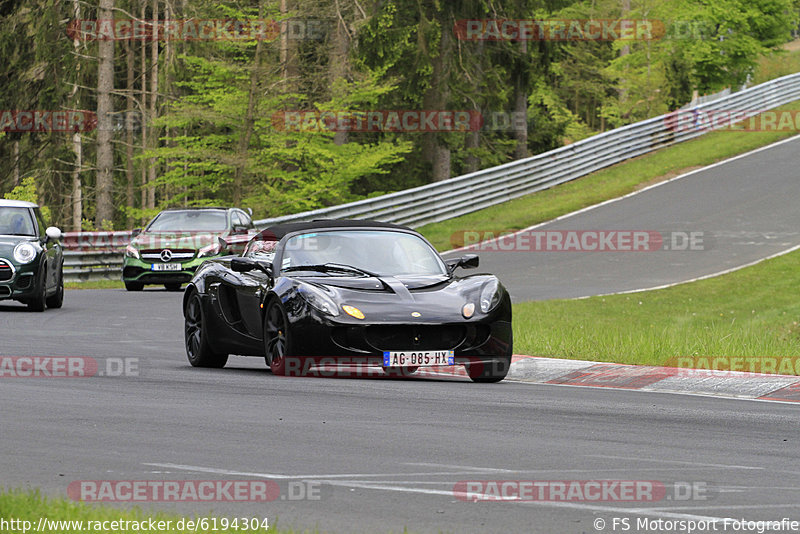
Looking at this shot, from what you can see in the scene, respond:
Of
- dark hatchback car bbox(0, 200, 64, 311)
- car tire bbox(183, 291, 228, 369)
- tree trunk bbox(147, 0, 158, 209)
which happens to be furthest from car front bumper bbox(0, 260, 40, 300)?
tree trunk bbox(147, 0, 158, 209)

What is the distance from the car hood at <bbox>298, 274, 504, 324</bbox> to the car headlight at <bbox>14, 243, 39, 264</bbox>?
991cm

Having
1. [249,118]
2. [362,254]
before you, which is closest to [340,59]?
[249,118]

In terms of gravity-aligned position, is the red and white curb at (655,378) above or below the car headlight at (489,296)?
below

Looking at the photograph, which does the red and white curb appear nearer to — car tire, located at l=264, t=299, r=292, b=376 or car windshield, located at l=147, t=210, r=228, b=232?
car tire, located at l=264, t=299, r=292, b=376

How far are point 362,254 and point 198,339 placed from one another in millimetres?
2093

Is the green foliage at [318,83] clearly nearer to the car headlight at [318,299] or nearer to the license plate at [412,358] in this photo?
the car headlight at [318,299]

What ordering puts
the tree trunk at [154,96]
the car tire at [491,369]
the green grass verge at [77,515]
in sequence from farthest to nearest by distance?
1. the tree trunk at [154,96]
2. the car tire at [491,369]
3. the green grass verge at [77,515]

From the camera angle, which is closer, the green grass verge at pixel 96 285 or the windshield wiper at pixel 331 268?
the windshield wiper at pixel 331 268

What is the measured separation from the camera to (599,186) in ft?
126

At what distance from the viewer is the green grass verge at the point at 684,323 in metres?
13.6

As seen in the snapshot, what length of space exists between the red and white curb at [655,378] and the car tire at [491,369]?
68 cm

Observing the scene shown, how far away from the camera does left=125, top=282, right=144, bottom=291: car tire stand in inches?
1079

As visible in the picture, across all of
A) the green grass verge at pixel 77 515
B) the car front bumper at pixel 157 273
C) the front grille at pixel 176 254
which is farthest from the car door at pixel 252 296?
the front grille at pixel 176 254

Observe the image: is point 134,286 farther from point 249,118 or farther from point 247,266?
point 247,266
